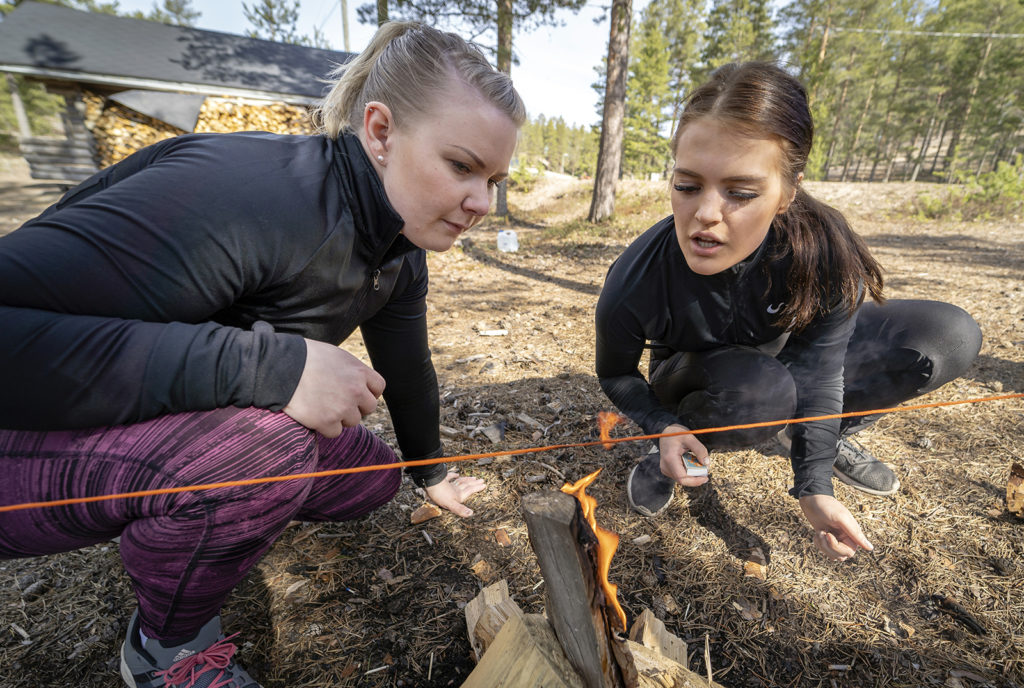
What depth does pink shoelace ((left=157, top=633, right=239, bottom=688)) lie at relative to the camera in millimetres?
1312

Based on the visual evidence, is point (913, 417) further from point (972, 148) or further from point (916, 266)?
point (972, 148)

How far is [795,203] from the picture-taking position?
199 cm

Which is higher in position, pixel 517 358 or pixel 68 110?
pixel 68 110

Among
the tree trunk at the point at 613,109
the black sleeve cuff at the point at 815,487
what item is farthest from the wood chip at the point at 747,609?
the tree trunk at the point at 613,109

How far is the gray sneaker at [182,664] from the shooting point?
132 cm

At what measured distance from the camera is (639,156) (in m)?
35.0

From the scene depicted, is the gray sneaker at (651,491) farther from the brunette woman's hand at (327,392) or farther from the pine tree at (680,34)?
the pine tree at (680,34)

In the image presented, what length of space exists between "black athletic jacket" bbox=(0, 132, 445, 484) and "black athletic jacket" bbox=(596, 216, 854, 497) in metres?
1.13

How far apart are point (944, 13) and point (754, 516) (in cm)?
3462

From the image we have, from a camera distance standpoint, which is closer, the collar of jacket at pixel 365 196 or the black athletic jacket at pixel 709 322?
the collar of jacket at pixel 365 196

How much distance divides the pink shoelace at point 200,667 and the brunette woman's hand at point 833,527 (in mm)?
2127

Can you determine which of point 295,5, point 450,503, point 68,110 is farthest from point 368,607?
point 295,5

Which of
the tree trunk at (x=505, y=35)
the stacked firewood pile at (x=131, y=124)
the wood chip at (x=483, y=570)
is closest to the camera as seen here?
the wood chip at (x=483, y=570)

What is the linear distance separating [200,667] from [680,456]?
1716 mm
